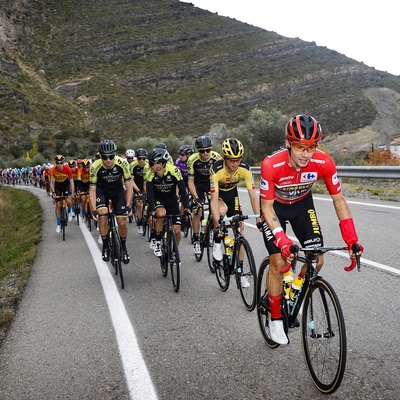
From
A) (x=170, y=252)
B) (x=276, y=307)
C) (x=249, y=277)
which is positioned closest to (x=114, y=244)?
(x=170, y=252)

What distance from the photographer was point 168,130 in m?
70.2

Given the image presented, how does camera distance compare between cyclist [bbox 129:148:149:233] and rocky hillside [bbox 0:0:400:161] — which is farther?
rocky hillside [bbox 0:0:400:161]

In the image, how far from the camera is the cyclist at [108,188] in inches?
300

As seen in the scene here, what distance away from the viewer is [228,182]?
644cm

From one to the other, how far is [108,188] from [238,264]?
370cm

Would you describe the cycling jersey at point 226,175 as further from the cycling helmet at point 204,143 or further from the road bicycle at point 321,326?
the road bicycle at point 321,326

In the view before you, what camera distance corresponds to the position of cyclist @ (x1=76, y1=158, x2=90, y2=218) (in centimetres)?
1445

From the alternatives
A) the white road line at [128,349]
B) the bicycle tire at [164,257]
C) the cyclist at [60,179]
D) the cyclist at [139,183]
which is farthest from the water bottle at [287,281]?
the cyclist at [60,179]

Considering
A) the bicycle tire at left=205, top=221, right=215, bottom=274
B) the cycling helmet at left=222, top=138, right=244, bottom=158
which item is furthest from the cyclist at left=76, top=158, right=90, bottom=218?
the cycling helmet at left=222, top=138, right=244, bottom=158

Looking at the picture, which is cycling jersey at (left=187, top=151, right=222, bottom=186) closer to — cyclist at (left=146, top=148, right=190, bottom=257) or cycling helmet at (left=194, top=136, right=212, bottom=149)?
cycling helmet at (left=194, top=136, right=212, bottom=149)

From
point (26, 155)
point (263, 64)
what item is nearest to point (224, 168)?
point (26, 155)

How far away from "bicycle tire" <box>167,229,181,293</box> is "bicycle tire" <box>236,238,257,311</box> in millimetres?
1050

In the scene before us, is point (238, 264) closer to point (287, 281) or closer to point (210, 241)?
point (210, 241)

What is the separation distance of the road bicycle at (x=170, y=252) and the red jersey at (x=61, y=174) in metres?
6.88
